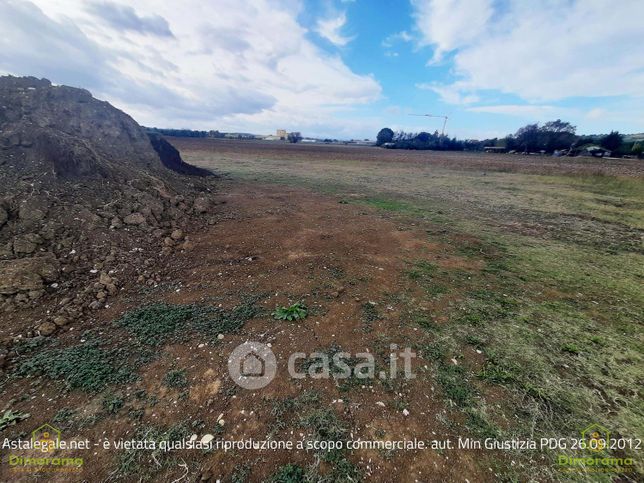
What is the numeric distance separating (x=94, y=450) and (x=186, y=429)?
2.56 feet

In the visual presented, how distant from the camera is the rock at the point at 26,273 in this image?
4125mm

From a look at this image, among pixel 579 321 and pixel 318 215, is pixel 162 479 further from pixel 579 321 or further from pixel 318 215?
pixel 318 215

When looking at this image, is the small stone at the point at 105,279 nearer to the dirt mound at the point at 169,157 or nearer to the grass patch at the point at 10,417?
the grass patch at the point at 10,417

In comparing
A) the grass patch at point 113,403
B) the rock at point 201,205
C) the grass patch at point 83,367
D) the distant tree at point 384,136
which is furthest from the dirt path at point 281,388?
the distant tree at point 384,136

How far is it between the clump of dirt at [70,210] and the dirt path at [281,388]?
27.6 inches

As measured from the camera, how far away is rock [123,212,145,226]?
661 centimetres

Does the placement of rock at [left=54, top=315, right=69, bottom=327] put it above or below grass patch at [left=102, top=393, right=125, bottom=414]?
above

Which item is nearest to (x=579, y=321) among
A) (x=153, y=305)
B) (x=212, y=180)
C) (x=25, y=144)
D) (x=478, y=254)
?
(x=478, y=254)

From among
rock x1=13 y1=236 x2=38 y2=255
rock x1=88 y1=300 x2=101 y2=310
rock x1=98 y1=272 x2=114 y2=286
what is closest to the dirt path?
rock x1=88 y1=300 x2=101 y2=310

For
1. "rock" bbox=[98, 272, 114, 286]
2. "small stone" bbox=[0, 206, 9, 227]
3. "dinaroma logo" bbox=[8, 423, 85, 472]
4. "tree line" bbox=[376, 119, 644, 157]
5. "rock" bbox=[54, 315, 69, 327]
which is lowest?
"dinaroma logo" bbox=[8, 423, 85, 472]

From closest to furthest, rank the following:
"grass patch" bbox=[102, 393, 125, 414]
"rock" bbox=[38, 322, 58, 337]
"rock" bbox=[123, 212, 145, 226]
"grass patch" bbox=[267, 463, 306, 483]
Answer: "grass patch" bbox=[267, 463, 306, 483] < "grass patch" bbox=[102, 393, 125, 414] < "rock" bbox=[38, 322, 58, 337] < "rock" bbox=[123, 212, 145, 226]

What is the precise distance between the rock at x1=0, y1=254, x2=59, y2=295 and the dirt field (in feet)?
2.91

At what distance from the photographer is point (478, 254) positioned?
694cm

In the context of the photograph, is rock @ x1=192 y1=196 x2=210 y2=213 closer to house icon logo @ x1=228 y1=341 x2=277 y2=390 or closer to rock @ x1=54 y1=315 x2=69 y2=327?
rock @ x1=54 y1=315 x2=69 y2=327
